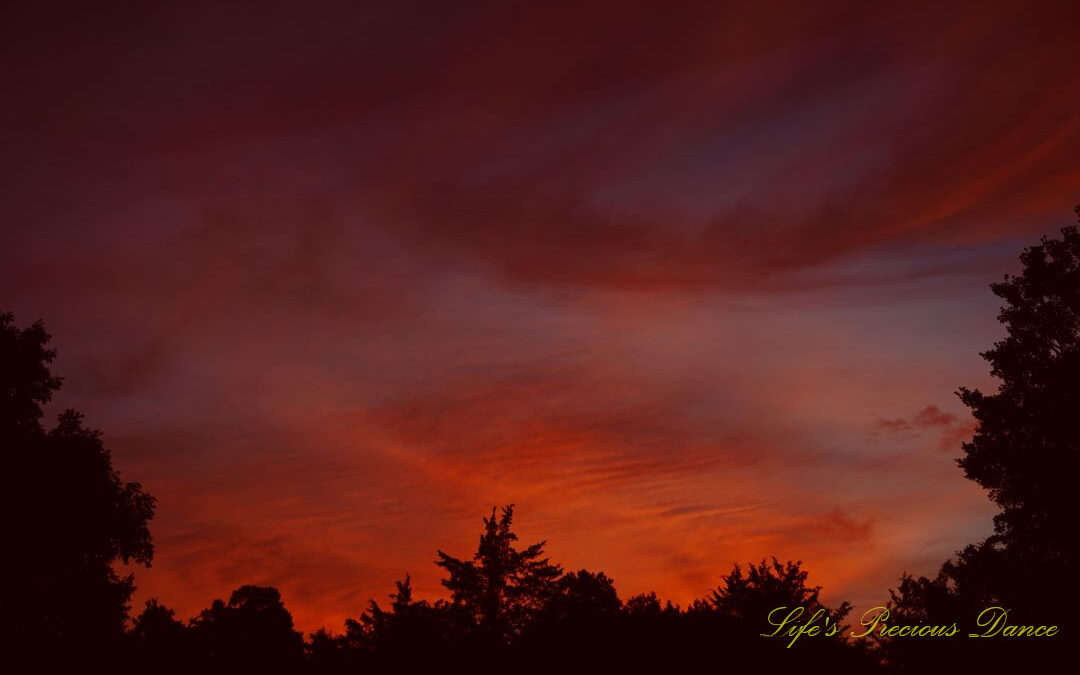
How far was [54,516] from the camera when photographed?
1084 inches

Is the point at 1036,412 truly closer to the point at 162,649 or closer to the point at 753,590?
the point at 753,590

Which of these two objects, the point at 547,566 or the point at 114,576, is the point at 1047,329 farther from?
the point at 114,576

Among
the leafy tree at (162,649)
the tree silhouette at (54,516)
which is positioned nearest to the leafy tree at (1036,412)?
the leafy tree at (162,649)

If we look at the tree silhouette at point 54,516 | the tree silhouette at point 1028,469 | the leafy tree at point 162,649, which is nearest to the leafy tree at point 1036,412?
the tree silhouette at point 1028,469

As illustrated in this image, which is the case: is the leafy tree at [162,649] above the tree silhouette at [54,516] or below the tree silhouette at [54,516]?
below

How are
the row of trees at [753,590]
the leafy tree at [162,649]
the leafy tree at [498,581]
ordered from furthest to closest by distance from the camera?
the leafy tree at [498,581]
the row of trees at [753,590]
the leafy tree at [162,649]

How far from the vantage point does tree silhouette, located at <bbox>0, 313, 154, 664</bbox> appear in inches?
1065

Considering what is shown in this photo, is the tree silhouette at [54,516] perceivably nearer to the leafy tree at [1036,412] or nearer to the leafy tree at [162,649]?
the leafy tree at [162,649]

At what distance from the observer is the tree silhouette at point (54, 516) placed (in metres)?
27.0

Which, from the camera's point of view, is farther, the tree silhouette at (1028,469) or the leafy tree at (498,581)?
the leafy tree at (498,581)

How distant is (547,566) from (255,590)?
154 feet

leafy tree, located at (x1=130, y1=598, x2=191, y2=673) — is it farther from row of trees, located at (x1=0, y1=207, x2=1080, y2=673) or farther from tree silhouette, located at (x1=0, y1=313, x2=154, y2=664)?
tree silhouette, located at (x1=0, y1=313, x2=154, y2=664)

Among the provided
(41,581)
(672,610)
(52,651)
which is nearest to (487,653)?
(672,610)

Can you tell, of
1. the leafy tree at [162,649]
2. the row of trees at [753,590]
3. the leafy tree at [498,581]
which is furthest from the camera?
the leafy tree at [498,581]
